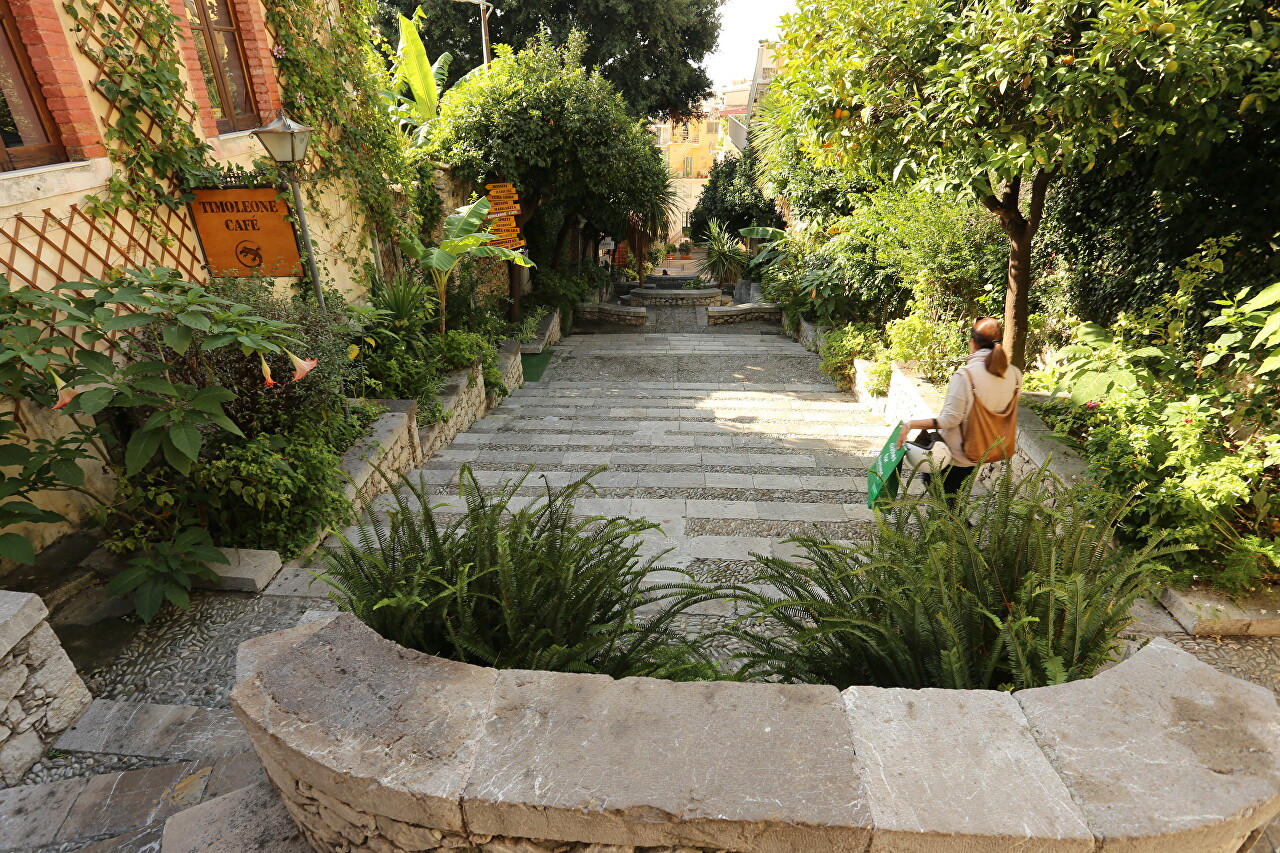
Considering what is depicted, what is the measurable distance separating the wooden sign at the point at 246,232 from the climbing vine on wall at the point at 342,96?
1972 millimetres

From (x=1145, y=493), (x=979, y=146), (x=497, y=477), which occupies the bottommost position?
(x=497, y=477)

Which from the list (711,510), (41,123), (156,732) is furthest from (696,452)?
(41,123)

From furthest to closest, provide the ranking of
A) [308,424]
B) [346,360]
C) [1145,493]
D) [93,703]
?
[346,360], [308,424], [1145,493], [93,703]

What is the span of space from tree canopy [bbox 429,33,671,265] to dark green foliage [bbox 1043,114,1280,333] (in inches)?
293

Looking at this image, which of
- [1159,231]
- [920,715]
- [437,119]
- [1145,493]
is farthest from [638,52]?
[920,715]

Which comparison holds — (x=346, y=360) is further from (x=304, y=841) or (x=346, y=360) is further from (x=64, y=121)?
(x=304, y=841)

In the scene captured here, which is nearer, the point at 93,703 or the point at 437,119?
the point at 93,703

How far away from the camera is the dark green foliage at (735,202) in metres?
18.7

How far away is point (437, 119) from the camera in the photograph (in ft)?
37.0

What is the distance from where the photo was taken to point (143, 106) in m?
4.76

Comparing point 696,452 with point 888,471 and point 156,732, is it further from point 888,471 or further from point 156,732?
point 156,732

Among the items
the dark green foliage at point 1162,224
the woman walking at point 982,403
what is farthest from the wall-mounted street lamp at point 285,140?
the dark green foliage at point 1162,224

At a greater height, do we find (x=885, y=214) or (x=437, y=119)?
(x=437, y=119)

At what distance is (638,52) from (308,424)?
17.7m
